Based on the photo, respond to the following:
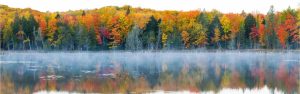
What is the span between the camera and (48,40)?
93.2 meters

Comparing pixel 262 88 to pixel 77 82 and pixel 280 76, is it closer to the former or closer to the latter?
pixel 280 76

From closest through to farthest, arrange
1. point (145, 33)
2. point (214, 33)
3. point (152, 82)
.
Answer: point (152, 82) < point (145, 33) < point (214, 33)

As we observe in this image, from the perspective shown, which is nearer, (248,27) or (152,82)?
(152,82)

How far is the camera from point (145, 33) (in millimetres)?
92625

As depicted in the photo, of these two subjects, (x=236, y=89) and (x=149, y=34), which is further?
(x=149, y=34)

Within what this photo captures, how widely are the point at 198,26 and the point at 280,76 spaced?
206 feet

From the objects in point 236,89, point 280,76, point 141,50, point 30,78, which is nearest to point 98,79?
point 30,78

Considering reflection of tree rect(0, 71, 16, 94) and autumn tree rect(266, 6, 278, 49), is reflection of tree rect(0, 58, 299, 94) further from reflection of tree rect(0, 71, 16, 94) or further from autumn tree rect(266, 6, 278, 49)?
autumn tree rect(266, 6, 278, 49)

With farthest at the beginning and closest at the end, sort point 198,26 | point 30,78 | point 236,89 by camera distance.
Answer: point 198,26
point 30,78
point 236,89

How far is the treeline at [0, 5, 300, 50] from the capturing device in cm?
9051

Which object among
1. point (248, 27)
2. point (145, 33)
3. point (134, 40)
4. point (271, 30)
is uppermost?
point (248, 27)

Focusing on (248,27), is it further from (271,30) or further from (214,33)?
(214,33)

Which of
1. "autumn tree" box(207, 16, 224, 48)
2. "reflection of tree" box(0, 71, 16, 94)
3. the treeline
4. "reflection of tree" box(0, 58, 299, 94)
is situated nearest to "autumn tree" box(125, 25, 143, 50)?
the treeline

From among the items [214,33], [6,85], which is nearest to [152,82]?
[6,85]
